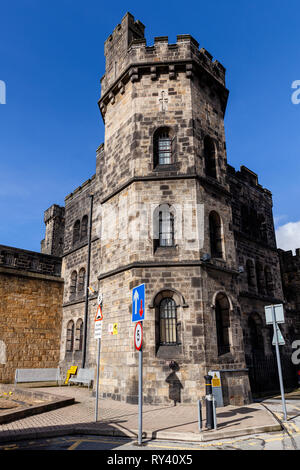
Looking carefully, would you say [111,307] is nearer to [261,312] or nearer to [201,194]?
[201,194]

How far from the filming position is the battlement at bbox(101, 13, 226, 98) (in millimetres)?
13992

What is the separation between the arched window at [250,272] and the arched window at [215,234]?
20.5 ft

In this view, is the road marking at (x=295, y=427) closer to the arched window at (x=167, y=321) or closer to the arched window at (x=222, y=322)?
the arched window at (x=222, y=322)

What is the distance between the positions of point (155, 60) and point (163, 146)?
358 cm

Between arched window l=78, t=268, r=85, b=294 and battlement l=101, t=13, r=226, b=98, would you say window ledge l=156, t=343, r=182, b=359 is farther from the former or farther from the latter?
battlement l=101, t=13, r=226, b=98

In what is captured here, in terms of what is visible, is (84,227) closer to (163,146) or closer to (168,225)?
(163,146)

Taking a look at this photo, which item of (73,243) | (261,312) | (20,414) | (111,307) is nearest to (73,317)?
(73,243)

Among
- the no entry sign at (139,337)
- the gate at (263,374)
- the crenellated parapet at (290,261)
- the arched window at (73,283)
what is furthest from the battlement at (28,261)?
the crenellated parapet at (290,261)

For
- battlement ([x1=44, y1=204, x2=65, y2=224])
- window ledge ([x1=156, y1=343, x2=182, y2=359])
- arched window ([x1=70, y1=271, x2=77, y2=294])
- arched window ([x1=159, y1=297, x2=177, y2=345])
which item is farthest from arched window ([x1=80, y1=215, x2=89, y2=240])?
window ledge ([x1=156, y1=343, x2=182, y2=359])

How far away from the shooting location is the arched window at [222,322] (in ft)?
39.3

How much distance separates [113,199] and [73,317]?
8554 mm

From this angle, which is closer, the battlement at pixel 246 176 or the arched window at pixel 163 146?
the arched window at pixel 163 146

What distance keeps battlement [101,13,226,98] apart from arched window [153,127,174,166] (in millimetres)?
2266

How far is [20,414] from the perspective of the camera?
325 inches
